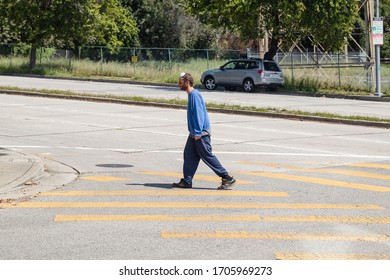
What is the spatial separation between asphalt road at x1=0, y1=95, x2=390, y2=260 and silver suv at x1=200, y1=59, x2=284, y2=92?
64.7ft

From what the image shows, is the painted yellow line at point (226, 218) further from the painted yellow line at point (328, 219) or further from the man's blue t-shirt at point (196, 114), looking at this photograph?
the man's blue t-shirt at point (196, 114)

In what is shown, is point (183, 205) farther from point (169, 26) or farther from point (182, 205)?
point (169, 26)

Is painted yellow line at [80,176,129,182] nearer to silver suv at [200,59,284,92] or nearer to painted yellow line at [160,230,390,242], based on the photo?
painted yellow line at [160,230,390,242]

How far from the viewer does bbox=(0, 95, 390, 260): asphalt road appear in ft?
30.0

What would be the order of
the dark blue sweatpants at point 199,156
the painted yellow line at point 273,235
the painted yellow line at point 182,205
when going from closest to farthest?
the painted yellow line at point 273,235 < the painted yellow line at point 182,205 < the dark blue sweatpants at point 199,156

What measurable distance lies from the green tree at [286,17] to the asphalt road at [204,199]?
21341 mm

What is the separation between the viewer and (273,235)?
9.80 metres

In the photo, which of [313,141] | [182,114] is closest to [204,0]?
[182,114]

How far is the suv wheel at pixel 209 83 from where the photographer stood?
44.6 m

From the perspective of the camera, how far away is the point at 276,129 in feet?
77.5

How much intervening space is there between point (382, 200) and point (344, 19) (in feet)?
109

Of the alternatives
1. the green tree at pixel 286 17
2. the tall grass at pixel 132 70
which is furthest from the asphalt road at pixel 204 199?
the tall grass at pixel 132 70

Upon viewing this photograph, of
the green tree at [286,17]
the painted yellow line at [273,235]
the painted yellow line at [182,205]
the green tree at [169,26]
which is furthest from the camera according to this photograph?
the green tree at [169,26]

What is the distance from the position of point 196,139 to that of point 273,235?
143 inches
